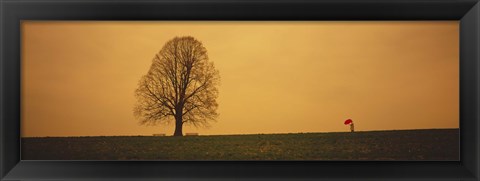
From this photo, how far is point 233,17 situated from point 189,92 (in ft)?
2.73

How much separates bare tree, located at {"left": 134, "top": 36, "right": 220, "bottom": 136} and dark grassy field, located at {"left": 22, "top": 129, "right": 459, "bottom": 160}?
0.63 ft

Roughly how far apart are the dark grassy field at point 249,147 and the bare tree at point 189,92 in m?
0.19

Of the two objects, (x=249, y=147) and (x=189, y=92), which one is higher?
(x=189, y=92)

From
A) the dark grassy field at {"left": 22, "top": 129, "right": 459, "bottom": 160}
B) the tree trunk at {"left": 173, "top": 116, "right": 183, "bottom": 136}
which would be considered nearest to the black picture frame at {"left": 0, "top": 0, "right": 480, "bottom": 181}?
the dark grassy field at {"left": 22, "top": 129, "right": 459, "bottom": 160}

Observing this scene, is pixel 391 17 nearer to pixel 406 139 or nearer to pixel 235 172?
pixel 406 139

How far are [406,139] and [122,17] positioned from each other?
280 centimetres

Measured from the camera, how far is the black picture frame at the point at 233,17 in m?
4.91

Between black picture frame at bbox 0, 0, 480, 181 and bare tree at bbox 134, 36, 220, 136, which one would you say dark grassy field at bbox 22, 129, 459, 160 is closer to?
black picture frame at bbox 0, 0, 480, 181

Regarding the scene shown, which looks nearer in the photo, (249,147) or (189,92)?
(249,147)

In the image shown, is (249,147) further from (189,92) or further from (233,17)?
(233,17)

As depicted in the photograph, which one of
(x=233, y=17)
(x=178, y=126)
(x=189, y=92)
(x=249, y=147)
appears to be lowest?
(x=249, y=147)

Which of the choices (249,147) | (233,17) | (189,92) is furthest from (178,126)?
(233,17)

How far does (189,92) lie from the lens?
527cm

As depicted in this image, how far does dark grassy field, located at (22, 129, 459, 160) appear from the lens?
5035mm
